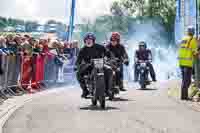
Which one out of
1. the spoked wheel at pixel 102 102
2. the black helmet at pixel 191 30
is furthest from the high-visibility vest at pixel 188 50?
the spoked wheel at pixel 102 102

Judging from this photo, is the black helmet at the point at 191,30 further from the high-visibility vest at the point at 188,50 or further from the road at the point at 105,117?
the road at the point at 105,117

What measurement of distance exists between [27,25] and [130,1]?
3603 cm

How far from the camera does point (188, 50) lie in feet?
61.5

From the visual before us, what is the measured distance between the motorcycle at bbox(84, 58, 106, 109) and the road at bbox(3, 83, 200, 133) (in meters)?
0.25

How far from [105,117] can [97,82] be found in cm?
203

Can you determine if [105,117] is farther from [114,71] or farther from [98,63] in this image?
[114,71]

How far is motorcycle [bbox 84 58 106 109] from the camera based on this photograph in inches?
622

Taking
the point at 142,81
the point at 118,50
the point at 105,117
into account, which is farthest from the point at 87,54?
the point at 142,81

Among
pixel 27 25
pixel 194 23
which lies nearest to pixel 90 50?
pixel 194 23

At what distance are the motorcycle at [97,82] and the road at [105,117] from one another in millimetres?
251

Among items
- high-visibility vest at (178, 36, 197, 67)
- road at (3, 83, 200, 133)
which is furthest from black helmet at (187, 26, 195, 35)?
road at (3, 83, 200, 133)

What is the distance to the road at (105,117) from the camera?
11969 mm

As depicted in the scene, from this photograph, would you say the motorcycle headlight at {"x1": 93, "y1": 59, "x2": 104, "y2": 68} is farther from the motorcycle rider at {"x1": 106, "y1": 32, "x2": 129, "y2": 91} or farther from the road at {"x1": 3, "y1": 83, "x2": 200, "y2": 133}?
the motorcycle rider at {"x1": 106, "y1": 32, "x2": 129, "y2": 91}

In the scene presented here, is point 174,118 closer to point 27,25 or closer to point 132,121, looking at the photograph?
point 132,121
